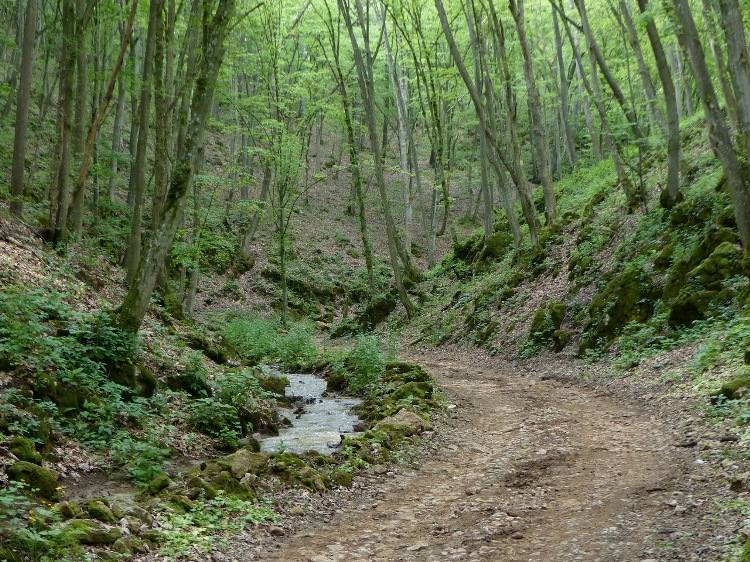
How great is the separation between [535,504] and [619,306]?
800 cm

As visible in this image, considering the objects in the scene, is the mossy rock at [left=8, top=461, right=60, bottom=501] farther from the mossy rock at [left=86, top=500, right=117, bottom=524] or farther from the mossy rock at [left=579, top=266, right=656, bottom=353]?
the mossy rock at [left=579, top=266, right=656, bottom=353]

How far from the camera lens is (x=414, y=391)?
9.63 metres

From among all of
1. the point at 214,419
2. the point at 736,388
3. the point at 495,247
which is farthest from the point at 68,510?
the point at 495,247

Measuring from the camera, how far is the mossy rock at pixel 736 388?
634cm

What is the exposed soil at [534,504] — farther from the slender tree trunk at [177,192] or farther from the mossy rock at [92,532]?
the slender tree trunk at [177,192]

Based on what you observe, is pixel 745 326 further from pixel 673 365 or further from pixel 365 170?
pixel 365 170

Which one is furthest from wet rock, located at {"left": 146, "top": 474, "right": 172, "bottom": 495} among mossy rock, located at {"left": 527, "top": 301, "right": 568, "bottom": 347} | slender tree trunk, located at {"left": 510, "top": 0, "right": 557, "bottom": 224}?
slender tree trunk, located at {"left": 510, "top": 0, "right": 557, "bottom": 224}

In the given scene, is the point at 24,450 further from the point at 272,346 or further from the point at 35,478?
the point at 272,346

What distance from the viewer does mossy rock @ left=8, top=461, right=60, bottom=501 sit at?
4.64m

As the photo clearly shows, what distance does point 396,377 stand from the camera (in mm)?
11227

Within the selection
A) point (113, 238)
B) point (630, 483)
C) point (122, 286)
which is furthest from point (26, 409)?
point (113, 238)

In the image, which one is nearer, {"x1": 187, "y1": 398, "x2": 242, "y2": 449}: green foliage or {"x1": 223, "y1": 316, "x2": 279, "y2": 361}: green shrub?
{"x1": 187, "y1": 398, "x2": 242, "y2": 449}: green foliage

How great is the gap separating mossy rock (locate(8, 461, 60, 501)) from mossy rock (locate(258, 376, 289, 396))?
6429mm

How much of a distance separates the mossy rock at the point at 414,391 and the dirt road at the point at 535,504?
156cm
